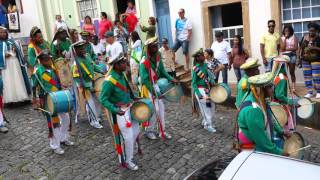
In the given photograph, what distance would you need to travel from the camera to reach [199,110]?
27.6 feet

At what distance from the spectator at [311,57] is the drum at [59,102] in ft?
16.9

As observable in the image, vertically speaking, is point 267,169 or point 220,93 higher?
point 267,169

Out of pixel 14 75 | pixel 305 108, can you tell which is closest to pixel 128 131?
pixel 305 108

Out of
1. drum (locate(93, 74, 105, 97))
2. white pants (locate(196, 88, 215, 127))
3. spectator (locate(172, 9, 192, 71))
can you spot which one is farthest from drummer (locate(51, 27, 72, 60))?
spectator (locate(172, 9, 192, 71))

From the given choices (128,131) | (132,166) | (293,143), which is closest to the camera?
(293,143)

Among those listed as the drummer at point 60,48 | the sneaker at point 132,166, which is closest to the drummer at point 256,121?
the sneaker at point 132,166

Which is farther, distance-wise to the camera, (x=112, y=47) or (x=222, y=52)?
(x=112, y=47)

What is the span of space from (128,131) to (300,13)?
643cm

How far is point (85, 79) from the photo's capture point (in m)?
8.20

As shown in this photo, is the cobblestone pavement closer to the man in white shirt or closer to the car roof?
the man in white shirt

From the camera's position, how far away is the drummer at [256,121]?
414 cm

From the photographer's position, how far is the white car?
9.70 feet

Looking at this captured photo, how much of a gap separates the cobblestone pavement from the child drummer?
329mm

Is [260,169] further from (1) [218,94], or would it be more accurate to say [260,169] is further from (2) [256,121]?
(1) [218,94]
